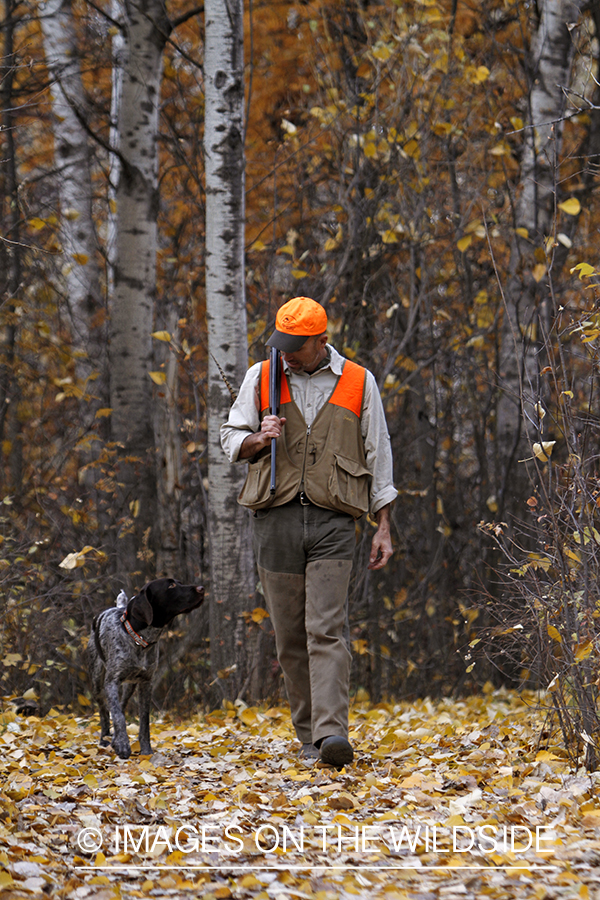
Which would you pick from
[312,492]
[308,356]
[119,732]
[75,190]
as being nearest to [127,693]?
[119,732]

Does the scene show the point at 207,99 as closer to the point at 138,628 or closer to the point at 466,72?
the point at 466,72

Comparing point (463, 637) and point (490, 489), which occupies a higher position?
point (490, 489)

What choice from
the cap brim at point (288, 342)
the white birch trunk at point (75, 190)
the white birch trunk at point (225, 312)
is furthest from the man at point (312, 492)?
the white birch trunk at point (75, 190)

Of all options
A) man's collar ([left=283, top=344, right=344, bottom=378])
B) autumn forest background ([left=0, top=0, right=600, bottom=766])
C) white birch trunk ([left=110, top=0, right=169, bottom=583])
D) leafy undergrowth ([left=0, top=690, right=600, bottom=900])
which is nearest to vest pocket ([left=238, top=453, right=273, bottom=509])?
man's collar ([left=283, top=344, right=344, bottom=378])

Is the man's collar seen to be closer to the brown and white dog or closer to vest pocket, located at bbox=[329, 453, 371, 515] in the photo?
vest pocket, located at bbox=[329, 453, 371, 515]

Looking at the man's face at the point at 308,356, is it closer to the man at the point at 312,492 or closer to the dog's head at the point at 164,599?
the man at the point at 312,492

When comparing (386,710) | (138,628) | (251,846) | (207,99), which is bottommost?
(386,710)

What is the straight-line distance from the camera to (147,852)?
3584 mm

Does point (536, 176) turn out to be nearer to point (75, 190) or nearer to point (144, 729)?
point (75, 190)

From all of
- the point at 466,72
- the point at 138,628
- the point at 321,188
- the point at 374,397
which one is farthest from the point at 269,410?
the point at 321,188

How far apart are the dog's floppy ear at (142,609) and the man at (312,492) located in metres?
0.78

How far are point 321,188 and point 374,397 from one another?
245 inches

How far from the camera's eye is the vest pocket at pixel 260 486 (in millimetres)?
5188

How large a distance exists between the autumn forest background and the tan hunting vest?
209 cm
